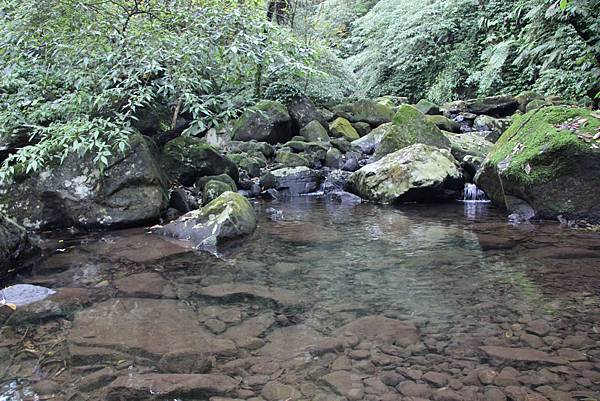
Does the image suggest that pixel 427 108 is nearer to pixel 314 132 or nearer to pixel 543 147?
pixel 314 132

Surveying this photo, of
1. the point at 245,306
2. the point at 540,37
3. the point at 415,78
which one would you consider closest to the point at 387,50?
the point at 415,78

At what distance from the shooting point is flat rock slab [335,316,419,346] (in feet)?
9.85

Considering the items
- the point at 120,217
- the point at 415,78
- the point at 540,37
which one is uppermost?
the point at 415,78

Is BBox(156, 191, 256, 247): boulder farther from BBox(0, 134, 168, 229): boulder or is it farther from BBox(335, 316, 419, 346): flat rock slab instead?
BBox(335, 316, 419, 346): flat rock slab

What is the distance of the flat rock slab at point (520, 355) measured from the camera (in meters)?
2.65

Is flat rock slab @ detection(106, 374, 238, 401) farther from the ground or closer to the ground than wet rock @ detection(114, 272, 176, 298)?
closer to the ground

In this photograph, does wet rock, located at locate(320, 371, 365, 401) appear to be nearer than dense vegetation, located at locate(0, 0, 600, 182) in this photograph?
Yes

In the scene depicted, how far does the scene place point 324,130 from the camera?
1274 centimetres

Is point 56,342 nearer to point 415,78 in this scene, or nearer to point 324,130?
point 324,130

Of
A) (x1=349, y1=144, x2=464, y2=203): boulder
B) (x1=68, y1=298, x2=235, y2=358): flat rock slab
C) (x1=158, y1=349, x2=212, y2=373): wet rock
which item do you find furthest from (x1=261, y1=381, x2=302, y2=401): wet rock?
(x1=349, y1=144, x2=464, y2=203): boulder

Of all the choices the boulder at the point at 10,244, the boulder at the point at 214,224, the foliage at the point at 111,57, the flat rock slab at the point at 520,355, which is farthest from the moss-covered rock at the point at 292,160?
the flat rock slab at the point at 520,355

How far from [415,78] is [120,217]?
745 inches

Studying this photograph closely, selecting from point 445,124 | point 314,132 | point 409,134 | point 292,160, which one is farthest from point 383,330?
point 445,124

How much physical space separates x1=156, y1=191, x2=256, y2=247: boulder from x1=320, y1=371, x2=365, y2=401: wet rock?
3065 mm
